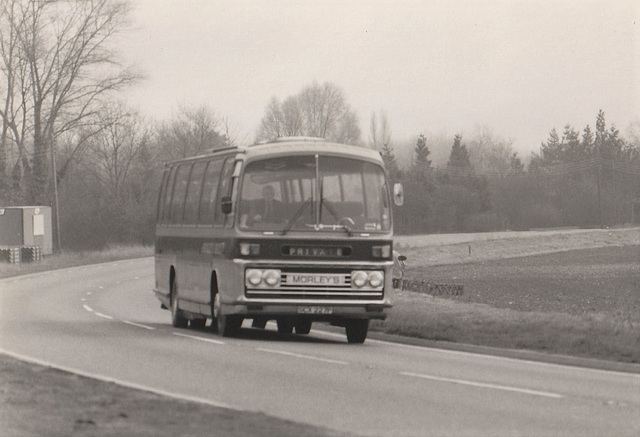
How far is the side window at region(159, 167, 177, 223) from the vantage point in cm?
2530

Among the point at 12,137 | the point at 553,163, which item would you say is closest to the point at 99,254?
the point at 12,137

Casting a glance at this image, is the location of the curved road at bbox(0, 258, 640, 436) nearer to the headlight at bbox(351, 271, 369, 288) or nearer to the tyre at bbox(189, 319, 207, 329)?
the tyre at bbox(189, 319, 207, 329)

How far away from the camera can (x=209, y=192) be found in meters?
22.2

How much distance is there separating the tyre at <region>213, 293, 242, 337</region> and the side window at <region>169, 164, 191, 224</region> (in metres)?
3.48

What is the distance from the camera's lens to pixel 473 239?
83875 mm

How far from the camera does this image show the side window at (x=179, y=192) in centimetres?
2412

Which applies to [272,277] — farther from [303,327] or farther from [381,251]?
[303,327]

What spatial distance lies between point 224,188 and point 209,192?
1.08 meters

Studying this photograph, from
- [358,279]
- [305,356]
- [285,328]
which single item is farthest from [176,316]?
[305,356]

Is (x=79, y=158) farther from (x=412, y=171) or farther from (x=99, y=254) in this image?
(x=412, y=171)

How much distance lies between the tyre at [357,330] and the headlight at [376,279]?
668 millimetres

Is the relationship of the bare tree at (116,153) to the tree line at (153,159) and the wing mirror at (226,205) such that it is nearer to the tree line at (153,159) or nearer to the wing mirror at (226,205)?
the tree line at (153,159)

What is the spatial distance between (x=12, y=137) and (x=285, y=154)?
63.2 meters

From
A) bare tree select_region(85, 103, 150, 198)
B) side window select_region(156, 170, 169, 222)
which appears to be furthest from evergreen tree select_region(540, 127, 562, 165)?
side window select_region(156, 170, 169, 222)
